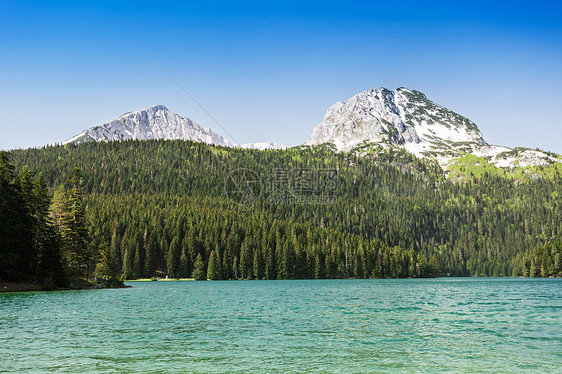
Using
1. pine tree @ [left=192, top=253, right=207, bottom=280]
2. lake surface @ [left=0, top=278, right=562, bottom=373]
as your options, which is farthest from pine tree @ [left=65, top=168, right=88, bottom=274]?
pine tree @ [left=192, top=253, right=207, bottom=280]

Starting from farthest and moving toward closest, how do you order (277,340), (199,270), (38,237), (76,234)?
(199,270)
(76,234)
(38,237)
(277,340)

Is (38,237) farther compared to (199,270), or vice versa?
(199,270)

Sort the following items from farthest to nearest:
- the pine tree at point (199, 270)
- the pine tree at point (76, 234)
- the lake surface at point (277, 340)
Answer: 1. the pine tree at point (199, 270)
2. the pine tree at point (76, 234)
3. the lake surface at point (277, 340)

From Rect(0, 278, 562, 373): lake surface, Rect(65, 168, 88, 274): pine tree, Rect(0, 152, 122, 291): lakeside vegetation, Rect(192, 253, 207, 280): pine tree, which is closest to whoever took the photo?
Rect(0, 278, 562, 373): lake surface

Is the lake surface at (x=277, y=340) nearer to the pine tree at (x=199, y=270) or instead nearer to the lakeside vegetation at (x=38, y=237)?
the lakeside vegetation at (x=38, y=237)

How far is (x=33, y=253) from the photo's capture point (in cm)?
7550

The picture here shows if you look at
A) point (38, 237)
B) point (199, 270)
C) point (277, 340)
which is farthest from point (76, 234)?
point (199, 270)

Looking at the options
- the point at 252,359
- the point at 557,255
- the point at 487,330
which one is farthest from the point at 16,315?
the point at 557,255

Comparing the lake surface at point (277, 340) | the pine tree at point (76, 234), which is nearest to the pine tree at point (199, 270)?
the pine tree at point (76, 234)

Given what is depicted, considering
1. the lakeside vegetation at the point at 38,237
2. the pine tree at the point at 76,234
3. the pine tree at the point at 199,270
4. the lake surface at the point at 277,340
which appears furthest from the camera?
the pine tree at the point at 199,270

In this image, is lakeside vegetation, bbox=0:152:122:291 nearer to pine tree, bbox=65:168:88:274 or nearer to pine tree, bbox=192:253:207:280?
pine tree, bbox=65:168:88:274

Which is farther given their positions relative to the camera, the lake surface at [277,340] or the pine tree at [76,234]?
the pine tree at [76,234]

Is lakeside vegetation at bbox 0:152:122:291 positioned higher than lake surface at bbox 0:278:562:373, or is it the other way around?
lakeside vegetation at bbox 0:152:122:291

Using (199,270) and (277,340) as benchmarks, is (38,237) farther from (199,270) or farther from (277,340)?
(199,270)
